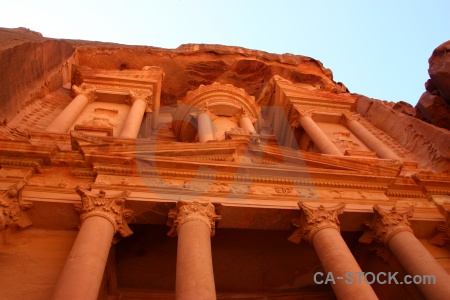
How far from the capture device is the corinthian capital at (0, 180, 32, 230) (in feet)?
23.8

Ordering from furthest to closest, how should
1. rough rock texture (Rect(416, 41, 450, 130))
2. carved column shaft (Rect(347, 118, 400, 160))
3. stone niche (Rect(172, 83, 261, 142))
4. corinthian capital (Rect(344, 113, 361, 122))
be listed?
1. rough rock texture (Rect(416, 41, 450, 130))
2. corinthian capital (Rect(344, 113, 361, 122))
3. stone niche (Rect(172, 83, 261, 142))
4. carved column shaft (Rect(347, 118, 400, 160))

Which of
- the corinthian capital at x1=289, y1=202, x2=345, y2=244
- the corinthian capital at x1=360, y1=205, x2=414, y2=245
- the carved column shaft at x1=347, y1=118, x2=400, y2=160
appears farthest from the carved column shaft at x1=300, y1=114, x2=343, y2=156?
the corinthian capital at x1=289, y1=202, x2=345, y2=244

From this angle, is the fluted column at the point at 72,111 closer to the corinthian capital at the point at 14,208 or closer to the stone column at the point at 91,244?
the corinthian capital at the point at 14,208

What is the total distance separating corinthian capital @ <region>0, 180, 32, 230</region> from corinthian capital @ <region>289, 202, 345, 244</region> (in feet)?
17.2

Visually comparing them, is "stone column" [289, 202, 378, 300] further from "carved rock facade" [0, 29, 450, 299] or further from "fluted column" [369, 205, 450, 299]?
"fluted column" [369, 205, 450, 299]

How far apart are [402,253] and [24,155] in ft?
25.4

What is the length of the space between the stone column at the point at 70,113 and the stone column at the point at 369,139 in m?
10.3

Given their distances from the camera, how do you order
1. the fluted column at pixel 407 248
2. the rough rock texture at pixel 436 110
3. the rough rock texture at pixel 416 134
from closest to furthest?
the fluted column at pixel 407 248, the rough rock texture at pixel 416 134, the rough rock texture at pixel 436 110

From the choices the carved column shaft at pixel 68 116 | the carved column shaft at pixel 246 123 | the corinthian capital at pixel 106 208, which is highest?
the carved column shaft at pixel 246 123

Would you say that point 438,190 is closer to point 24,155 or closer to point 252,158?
point 252,158

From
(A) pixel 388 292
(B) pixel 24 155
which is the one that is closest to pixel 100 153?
(B) pixel 24 155

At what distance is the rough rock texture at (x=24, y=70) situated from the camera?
1183 cm

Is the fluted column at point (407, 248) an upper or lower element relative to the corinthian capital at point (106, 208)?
lower

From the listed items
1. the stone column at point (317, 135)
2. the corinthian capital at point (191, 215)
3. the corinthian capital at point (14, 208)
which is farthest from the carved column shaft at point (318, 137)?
the corinthian capital at point (14, 208)
